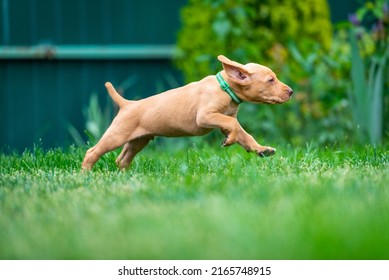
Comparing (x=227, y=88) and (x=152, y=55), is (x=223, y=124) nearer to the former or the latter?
(x=227, y=88)

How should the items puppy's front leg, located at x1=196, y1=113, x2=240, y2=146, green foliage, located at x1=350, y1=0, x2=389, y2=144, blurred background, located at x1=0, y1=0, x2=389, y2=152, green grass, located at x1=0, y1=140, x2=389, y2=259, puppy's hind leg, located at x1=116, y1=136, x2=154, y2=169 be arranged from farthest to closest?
blurred background, located at x1=0, y1=0, x2=389, y2=152, green foliage, located at x1=350, y1=0, x2=389, y2=144, puppy's hind leg, located at x1=116, y1=136, x2=154, y2=169, puppy's front leg, located at x1=196, y1=113, x2=240, y2=146, green grass, located at x1=0, y1=140, x2=389, y2=259

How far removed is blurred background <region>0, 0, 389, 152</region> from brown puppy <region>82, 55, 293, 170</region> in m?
2.54

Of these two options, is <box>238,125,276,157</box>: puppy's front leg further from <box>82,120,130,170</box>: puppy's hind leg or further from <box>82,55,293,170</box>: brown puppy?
<box>82,120,130,170</box>: puppy's hind leg

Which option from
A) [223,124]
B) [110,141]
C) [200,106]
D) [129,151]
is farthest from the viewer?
[129,151]

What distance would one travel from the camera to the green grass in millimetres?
2666

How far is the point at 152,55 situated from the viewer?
27.1 feet

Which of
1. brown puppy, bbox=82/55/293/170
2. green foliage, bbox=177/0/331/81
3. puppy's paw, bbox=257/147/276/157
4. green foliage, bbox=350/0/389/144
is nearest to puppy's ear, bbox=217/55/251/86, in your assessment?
brown puppy, bbox=82/55/293/170

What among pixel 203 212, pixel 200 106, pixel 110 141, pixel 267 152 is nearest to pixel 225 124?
pixel 200 106

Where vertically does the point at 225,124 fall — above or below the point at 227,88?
below

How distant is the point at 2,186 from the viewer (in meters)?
3.90

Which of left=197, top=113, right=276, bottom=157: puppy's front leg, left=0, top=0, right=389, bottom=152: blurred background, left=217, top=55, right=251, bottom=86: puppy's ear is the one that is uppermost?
left=217, top=55, right=251, bottom=86: puppy's ear

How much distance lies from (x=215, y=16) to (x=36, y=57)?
1.97m

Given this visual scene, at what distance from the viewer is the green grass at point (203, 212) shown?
2666 mm

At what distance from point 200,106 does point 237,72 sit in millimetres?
293
